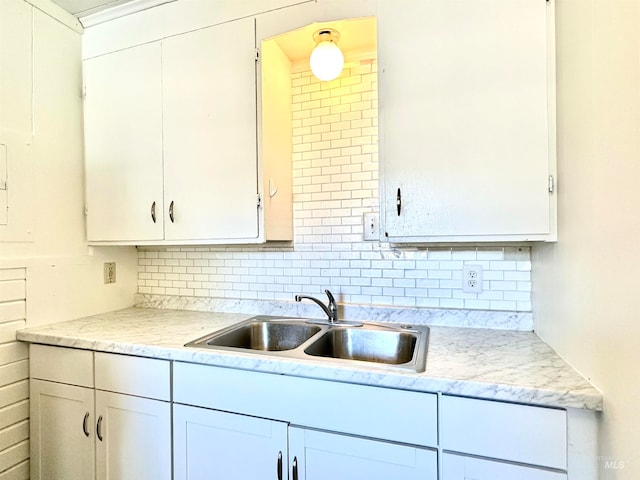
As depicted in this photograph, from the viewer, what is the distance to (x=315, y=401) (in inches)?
41.6

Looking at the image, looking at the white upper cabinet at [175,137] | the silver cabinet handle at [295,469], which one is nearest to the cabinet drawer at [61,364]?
the white upper cabinet at [175,137]

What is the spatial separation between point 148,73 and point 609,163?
6.05 ft

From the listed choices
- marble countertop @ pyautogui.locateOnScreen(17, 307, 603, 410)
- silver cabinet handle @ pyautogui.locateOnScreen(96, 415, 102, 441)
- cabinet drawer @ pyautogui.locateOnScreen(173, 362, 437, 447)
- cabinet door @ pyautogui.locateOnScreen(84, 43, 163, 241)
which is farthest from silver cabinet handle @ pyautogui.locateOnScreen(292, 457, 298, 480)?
cabinet door @ pyautogui.locateOnScreen(84, 43, 163, 241)

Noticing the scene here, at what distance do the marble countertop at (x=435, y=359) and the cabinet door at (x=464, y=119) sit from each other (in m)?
0.40

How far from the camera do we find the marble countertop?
87 cm

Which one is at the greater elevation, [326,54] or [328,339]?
[326,54]

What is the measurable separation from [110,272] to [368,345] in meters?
1.50

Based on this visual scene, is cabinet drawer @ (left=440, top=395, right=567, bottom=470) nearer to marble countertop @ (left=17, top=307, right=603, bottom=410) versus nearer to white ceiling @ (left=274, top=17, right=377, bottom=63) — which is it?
marble countertop @ (left=17, top=307, right=603, bottom=410)

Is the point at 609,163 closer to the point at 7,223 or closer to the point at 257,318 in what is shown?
the point at 257,318

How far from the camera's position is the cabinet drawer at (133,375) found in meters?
1.25

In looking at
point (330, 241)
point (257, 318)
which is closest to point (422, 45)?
point (330, 241)

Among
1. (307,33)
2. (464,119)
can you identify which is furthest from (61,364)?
(464,119)

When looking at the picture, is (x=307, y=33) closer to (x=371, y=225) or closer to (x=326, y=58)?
(x=326, y=58)

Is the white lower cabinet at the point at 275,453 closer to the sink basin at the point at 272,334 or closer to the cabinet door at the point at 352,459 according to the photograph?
the cabinet door at the point at 352,459
